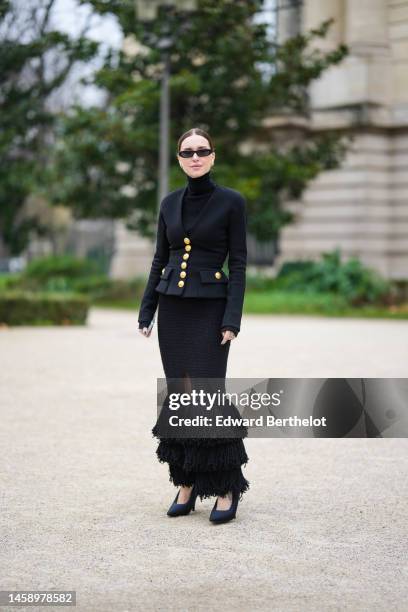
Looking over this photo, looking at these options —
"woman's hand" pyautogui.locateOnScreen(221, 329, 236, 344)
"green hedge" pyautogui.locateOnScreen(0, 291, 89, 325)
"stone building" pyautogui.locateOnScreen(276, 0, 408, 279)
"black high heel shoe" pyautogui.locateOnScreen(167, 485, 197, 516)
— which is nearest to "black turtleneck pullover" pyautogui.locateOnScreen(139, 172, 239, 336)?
"woman's hand" pyautogui.locateOnScreen(221, 329, 236, 344)

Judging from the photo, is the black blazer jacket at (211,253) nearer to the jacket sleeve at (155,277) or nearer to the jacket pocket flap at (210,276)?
the jacket pocket flap at (210,276)

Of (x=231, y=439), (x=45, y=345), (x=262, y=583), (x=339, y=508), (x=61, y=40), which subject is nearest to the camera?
(x=262, y=583)

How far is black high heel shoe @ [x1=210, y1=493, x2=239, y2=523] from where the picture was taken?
5.64 meters

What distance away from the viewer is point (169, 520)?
18.8 ft

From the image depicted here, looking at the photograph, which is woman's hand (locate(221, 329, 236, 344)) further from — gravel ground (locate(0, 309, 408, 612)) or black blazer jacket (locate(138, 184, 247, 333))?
gravel ground (locate(0, 309, 408, 612))

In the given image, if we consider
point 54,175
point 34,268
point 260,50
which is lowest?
point 34,268

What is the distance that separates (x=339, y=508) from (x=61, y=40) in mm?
20253

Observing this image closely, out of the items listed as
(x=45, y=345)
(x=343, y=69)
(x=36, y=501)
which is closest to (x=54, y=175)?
(x=343, y=69)

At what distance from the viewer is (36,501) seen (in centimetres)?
612

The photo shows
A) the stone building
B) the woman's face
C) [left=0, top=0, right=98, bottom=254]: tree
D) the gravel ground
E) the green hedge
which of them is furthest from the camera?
the stone building

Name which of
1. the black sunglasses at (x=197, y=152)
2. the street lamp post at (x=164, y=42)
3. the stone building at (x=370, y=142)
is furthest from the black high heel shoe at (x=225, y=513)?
the stone building at (x=370, y=142)

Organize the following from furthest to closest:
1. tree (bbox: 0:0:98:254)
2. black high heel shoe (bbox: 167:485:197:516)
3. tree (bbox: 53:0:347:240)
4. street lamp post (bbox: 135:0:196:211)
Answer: tree (bbox: 0:0:98:254) → tree (bbox: 53:0:347:240) → street lamp post (bbox: 135:0:196:211) → black high heel shoe (bbox: 167:485:197:516)

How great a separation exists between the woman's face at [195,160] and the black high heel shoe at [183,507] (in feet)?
5.55

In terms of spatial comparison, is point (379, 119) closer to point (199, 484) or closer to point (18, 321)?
point (18, 321)
